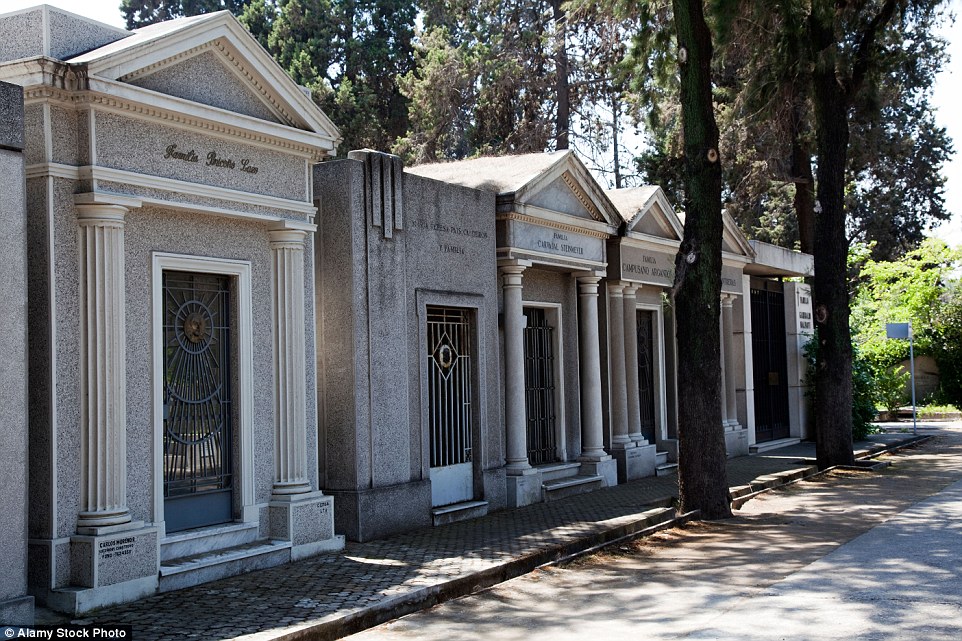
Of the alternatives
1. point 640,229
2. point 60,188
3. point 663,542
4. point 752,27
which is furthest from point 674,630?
point 752,27

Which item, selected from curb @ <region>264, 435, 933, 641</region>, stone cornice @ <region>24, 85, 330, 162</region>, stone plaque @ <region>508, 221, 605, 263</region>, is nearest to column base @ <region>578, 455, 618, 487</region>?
curb @ <region>264, 435, 933, 641</region>

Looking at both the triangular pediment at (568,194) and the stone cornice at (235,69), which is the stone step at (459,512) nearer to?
the triangular pediment at (568,194)

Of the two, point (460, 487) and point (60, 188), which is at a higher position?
point (60, 188)

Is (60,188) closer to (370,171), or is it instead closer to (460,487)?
(370,171)

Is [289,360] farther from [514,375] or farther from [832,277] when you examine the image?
[832,277]

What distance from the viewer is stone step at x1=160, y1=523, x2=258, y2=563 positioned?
8320mm

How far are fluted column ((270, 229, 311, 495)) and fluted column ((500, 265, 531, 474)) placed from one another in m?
3.76

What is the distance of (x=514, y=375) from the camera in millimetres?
12859

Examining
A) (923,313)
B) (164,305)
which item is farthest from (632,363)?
(923,313)

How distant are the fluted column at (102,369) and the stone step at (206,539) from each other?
0.67m

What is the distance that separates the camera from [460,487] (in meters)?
12.1

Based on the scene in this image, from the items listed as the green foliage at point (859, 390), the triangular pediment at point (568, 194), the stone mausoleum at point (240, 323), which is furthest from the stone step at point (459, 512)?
the green foliage at point (859, 390)

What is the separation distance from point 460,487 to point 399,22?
84.0 feet

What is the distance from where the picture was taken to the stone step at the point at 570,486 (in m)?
13.3
